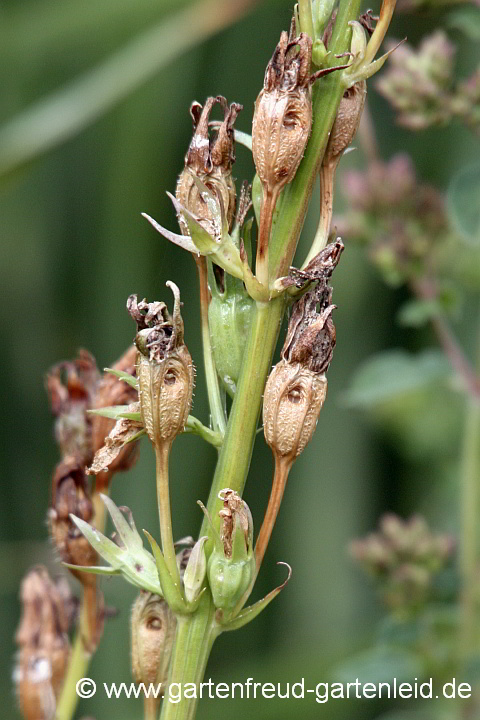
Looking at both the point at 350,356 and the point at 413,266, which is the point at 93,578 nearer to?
the point at 413,266

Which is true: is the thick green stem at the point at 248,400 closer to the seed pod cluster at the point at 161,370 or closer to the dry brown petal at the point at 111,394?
the seed pod cluster at the point at 161,370

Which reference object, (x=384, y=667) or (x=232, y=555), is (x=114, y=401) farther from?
(x=384, y=667)

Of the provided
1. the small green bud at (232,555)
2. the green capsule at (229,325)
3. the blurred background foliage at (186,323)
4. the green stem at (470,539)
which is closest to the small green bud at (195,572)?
the small green bud at (232,555)

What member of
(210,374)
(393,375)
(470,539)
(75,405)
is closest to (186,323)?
(393,375)

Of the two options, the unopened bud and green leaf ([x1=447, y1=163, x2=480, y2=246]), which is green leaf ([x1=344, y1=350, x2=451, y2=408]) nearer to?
green leaf ([x1=447, y1=163, x2=480, y2=246])

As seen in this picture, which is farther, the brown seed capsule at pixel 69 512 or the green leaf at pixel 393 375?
the green leaf at pixel 393 375

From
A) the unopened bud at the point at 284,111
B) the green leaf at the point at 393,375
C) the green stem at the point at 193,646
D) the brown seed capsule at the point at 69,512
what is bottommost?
the green stem at the point at 193,646
